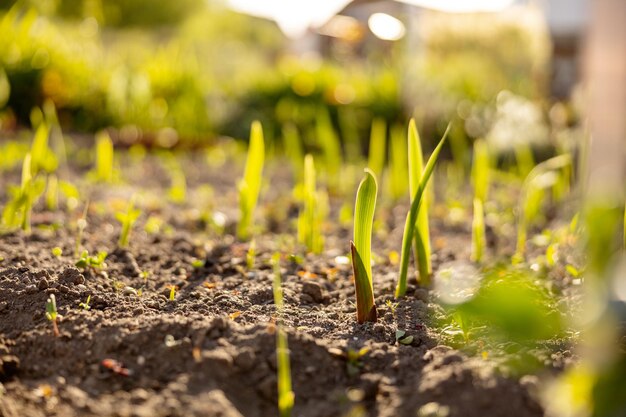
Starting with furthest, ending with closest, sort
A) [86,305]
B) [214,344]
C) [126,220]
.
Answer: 1. [126,220]
2. [86,305]
3. [214,344]

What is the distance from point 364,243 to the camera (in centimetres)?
162

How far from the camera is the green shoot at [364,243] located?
160 cm

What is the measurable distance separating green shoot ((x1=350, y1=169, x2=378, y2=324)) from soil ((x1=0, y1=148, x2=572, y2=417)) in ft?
0.17

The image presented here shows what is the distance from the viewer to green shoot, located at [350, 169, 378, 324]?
160 centimetres

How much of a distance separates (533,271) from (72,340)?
56.1 inches

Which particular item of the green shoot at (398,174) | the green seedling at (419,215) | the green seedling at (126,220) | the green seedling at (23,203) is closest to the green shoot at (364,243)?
the green seedling at (419,215)

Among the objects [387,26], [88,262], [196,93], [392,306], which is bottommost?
[392,306]

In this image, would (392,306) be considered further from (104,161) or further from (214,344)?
(104,161)

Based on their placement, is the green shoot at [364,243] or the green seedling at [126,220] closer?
the green shoot at [364,243]

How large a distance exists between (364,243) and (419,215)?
1.34 feet

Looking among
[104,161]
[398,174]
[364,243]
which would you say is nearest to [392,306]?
[364,243]

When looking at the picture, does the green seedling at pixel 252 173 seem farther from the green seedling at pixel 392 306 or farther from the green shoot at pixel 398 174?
the green shoot at pixel 398 174

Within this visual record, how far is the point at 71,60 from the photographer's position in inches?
249

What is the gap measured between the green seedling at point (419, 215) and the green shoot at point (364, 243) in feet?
0.85
